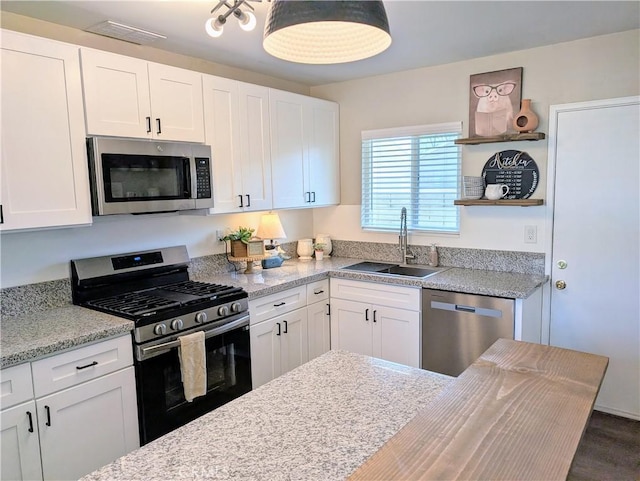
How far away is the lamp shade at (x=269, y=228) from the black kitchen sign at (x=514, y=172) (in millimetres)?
1603

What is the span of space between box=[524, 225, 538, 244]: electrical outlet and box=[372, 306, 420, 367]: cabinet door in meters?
0.95

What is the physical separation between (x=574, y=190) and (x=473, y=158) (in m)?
0.71

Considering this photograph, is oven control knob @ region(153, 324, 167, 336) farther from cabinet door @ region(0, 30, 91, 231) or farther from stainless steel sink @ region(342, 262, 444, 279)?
stainless steel sink @ region(342, 262, 444, 279)

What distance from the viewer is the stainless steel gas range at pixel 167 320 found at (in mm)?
2250

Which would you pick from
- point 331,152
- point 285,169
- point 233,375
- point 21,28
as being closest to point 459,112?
point 331,152

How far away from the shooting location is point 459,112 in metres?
3.38

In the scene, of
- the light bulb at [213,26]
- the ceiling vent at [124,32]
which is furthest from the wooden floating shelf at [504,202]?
the ceiling vent at [124,32]

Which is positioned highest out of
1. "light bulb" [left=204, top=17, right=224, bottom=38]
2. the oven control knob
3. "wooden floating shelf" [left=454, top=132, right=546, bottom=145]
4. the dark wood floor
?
"light bulb" [left=204, top=17, right=224, bottom=38]

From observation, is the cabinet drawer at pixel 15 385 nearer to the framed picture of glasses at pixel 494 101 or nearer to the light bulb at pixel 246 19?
the light bulb at pixel 246 19

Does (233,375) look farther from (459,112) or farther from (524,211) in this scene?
(459,112)

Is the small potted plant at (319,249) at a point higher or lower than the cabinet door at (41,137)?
lower

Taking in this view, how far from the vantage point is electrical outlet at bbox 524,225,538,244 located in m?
3.13

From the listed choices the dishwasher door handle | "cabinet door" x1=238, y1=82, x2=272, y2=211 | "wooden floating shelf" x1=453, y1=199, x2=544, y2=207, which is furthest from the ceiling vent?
the dishwasher door handle

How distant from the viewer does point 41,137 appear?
2131 millimetres
